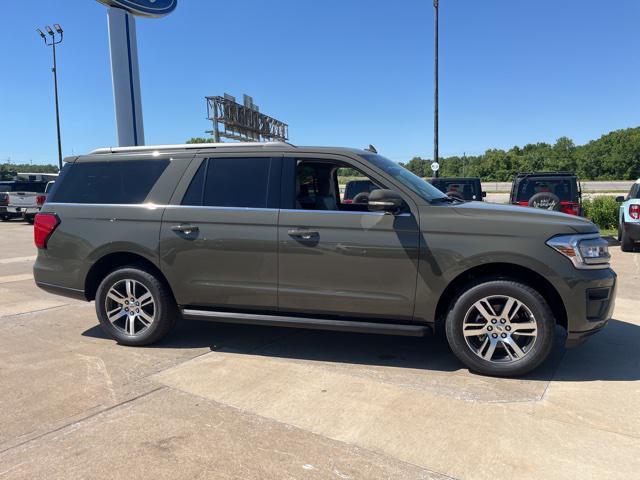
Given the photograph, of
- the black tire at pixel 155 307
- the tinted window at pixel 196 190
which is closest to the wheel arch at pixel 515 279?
the tinted window at pixel 196 190

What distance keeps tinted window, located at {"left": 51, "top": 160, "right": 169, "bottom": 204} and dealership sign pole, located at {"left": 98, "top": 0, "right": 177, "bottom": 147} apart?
995 centimetres

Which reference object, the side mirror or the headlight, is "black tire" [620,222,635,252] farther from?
the side mirror

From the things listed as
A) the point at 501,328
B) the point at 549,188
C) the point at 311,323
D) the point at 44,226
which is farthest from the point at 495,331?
the point at 549,188

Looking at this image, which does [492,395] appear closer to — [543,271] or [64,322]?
[543,271]

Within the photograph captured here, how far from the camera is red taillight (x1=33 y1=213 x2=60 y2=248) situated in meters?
4.96

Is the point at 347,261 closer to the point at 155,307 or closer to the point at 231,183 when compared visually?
the point at 231,183

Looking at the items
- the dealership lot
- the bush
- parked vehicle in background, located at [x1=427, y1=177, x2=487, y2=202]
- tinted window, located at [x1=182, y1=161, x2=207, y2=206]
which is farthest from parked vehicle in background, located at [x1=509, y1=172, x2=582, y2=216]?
tinted window, located at [x1=182, y1=161, x2=207, y2=206]

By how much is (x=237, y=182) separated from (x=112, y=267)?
164 centimetres

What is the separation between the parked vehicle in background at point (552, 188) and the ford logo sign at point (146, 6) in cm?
1221

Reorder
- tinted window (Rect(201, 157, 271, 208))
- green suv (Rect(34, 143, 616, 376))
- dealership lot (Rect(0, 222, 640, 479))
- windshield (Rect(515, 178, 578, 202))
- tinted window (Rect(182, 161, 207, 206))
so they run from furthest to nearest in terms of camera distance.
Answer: windshield (Rect(515, 178, 578, 202))
tinted window (Rect(182, 161, 207, 206))
tinted window (Rect(201, 157, 271, 208))
green suv (Rect(34, 143, 616, 376))
dealership lot (Rect(0, 222, 640, 479))

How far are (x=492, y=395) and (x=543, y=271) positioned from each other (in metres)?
1.02

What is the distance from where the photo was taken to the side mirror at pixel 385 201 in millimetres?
3926

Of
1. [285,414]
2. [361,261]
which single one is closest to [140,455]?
[285,414]

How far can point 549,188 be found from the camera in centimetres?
1124
